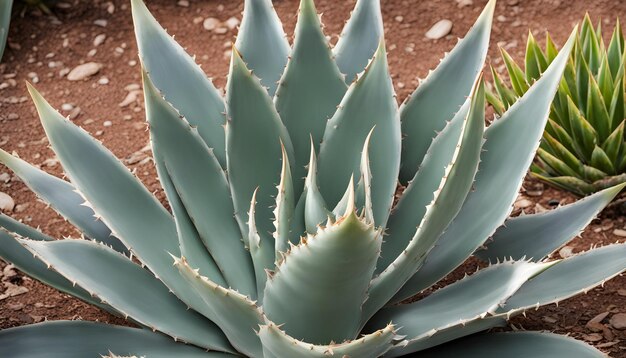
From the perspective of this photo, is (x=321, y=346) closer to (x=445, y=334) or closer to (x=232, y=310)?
(x=232, y=310)

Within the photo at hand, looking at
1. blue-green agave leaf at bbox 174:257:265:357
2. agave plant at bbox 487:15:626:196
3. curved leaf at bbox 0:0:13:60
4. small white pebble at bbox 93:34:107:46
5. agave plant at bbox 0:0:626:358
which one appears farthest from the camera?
small white pebble at bbox 93:34:107:46

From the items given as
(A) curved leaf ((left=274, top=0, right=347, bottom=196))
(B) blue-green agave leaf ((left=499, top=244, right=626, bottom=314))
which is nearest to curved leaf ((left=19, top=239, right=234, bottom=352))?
(A) curved leaf ((left=274, top=0, right=347, bottom=196))

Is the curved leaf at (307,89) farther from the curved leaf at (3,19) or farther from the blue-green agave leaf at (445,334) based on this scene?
the curved leaf at (3,19)

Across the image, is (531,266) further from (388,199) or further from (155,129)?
(155,129)

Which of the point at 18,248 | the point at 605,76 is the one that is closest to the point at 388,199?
the point at 18,248

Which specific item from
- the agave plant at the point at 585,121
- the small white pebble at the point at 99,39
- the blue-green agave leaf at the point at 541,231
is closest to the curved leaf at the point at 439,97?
the blue-green agave leaf at the point at 541,231

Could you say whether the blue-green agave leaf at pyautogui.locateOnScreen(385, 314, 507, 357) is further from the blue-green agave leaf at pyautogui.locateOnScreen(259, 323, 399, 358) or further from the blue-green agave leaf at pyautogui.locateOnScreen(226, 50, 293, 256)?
the blue-green agave leaf at pyautogui.locateOnScreen(226, 50, 293, 256)
